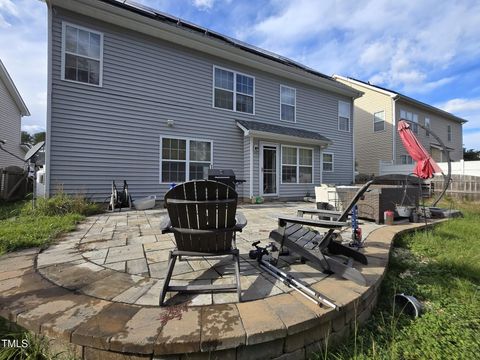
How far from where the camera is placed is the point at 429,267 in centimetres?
292

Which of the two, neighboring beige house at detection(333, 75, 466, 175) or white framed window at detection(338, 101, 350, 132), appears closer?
white framed window at detection(338, 101, 350, 132)

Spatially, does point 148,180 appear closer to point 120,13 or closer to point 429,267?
point 120,13

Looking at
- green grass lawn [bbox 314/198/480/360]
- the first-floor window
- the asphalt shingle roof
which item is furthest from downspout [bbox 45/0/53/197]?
green grass lawn [bbox 314/198/480/360]

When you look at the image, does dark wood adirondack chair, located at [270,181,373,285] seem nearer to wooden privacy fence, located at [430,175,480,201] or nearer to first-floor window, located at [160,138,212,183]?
first-floor window, located at [160,138,212,183]

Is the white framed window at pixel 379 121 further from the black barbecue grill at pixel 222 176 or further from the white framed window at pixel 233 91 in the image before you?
the black barbecue grill at pixel 222 176

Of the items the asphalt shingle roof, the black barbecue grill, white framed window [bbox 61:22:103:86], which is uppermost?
white framed window [bbox 61:22:103:86]

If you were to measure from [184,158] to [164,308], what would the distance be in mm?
6444

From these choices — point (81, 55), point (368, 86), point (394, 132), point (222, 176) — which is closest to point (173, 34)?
point (81, 55)

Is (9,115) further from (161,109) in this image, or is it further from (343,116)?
(343,116)

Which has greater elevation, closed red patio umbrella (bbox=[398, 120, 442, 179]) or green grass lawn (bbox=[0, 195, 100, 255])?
closed red patio umbrella (bbox=[398, 120, 442, 179])

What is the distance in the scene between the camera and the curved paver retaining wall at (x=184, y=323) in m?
1.28

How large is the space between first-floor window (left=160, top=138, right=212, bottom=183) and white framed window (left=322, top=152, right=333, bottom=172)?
5.75 m

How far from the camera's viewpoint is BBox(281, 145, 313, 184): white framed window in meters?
9.34

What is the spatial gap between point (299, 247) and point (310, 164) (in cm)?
809
